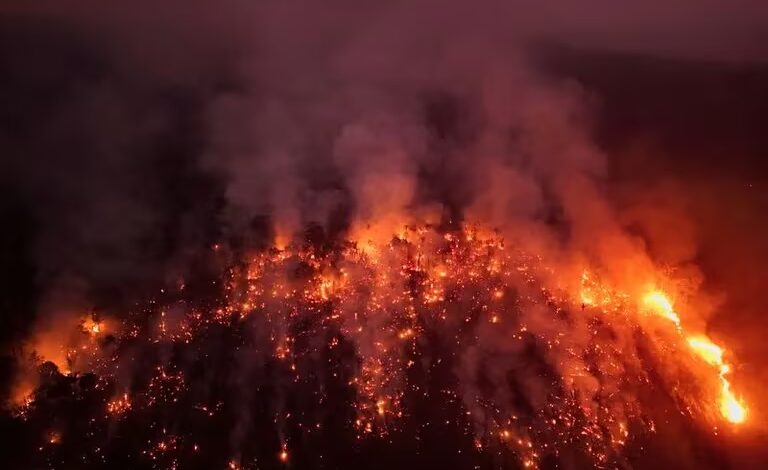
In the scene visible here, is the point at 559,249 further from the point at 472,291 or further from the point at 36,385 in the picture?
the point at 36,385

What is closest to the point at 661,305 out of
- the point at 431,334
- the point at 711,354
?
the point at 711,354

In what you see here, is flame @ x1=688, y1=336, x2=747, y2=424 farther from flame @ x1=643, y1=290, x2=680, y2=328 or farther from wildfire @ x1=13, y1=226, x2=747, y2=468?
flame @ x1=643, y1=290, x2=680, y2=328

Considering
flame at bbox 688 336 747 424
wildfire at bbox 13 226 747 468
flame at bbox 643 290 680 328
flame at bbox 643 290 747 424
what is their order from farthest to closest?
flame at bbox 643 290 680 328 → wildfire at bbox 13 226 747 468 → flame at bbox 643 290 747 424 → flame at bbox 688 336 747 424

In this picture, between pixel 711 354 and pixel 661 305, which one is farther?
pixel 661 305

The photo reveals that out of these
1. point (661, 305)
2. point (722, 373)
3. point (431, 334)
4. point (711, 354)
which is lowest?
point (722, 373)

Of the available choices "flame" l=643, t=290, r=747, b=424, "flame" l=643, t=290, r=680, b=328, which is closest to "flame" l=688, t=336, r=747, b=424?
"flame" l=643, t=290, r=747, b=424

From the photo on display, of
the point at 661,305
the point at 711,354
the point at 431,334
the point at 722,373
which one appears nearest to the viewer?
the point at 722,373

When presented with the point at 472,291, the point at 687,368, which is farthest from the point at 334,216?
the point at 687,368

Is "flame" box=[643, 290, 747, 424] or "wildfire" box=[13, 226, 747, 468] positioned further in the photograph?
"wildfire" box=[13, 226, 747, 468]

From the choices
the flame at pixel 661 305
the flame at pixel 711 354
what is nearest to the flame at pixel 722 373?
the flame at pixel 711 354

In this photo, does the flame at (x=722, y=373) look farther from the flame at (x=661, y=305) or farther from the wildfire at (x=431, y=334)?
the flame at (x=661, y=305)

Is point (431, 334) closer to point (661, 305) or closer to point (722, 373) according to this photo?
point (661, 305)
